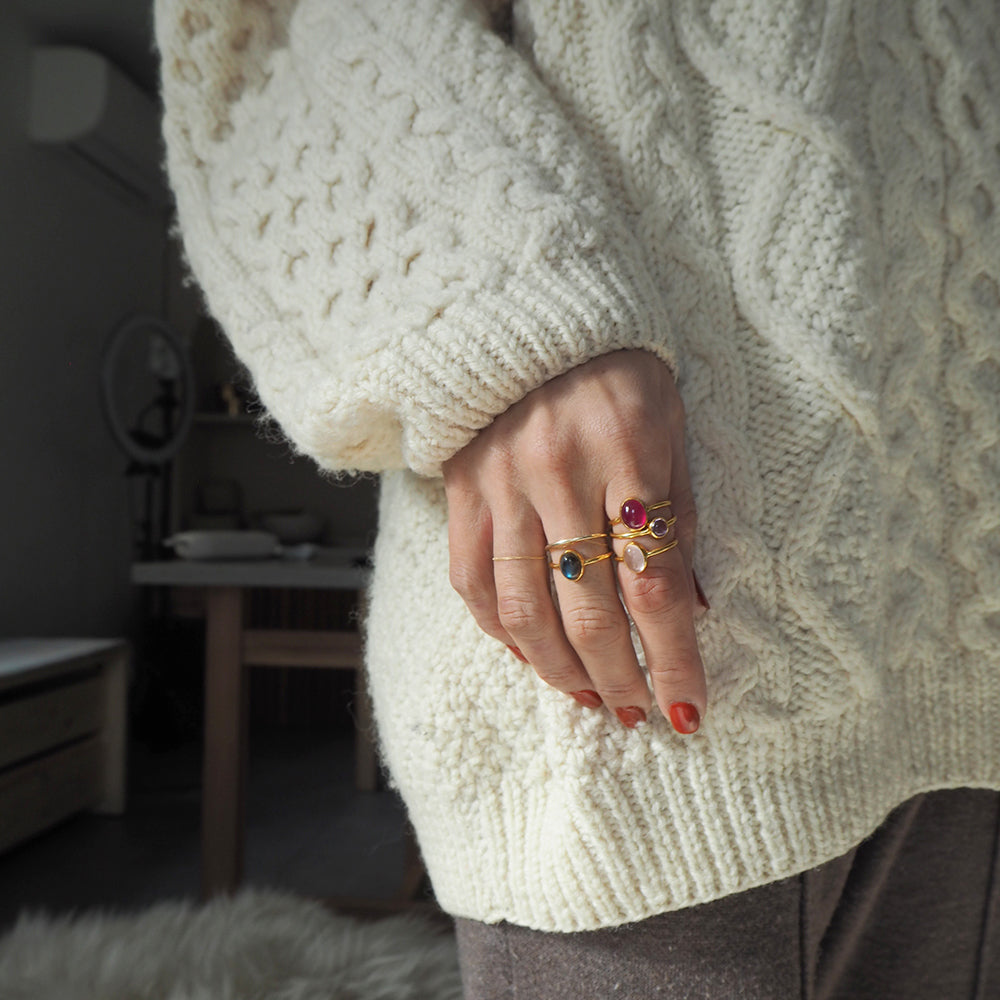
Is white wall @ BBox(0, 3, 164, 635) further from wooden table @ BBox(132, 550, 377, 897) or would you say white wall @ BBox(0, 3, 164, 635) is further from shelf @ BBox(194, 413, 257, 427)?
wooden table @ BBox(132, 550, 377, 897)

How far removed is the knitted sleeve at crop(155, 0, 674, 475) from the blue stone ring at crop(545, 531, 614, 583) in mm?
60

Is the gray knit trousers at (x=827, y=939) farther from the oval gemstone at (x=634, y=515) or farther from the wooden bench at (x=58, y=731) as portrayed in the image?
the wooden bench at (x=58, y=731)

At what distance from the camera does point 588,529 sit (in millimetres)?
325

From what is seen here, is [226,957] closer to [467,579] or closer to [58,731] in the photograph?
[467,579]

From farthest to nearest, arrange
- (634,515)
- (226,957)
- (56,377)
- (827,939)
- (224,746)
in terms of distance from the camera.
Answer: (56,377) → (224,746) → (226,957) → (827,939) → (634,515)

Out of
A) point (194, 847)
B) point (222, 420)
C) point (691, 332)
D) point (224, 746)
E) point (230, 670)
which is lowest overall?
point (194, 847)

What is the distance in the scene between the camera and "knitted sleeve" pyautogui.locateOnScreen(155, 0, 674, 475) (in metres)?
0.33

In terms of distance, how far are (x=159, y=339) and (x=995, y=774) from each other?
3595 millimetres

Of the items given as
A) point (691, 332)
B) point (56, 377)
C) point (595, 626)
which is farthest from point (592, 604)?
point (56, 377)

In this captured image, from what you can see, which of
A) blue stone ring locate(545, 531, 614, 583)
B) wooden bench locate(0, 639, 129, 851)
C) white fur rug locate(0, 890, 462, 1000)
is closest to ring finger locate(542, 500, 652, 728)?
blue stone ring locate(545, 531, 614, 583)

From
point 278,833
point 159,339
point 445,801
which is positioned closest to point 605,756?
point 445,801

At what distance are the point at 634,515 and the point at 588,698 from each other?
0.31 feet

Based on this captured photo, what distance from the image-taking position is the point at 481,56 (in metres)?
0.37

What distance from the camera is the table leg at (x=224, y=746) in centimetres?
178
